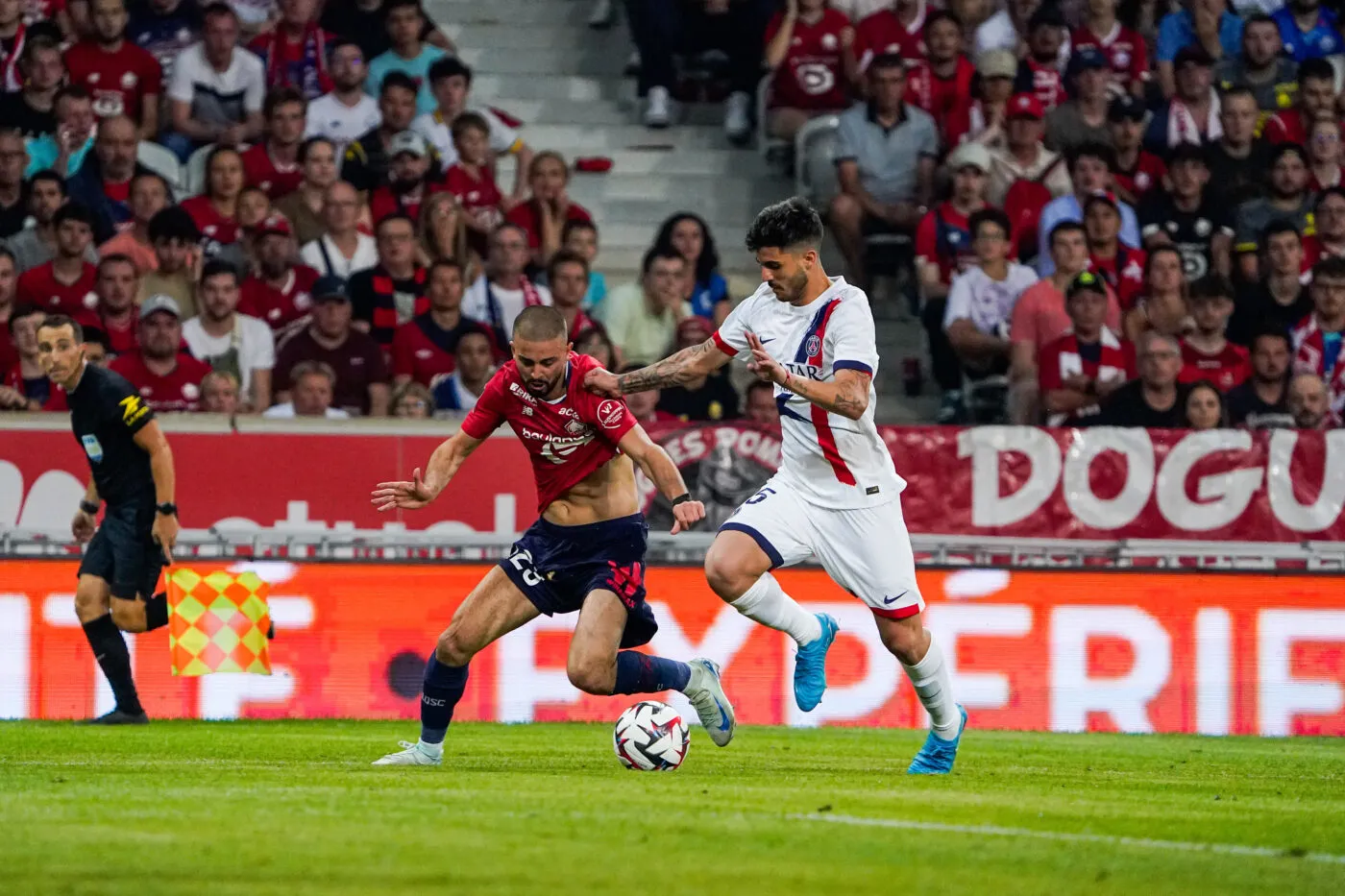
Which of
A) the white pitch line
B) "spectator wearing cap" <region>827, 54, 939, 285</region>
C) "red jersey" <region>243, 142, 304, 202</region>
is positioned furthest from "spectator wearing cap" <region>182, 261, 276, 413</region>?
the white pitch line

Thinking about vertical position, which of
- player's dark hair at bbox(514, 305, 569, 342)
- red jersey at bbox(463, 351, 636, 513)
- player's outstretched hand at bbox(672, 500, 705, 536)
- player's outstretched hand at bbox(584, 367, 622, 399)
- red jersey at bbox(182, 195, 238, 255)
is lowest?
player's outstretched hand at bbox(672, 500, 705, 536)

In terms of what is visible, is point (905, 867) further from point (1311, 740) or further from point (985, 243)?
point (985, 243)

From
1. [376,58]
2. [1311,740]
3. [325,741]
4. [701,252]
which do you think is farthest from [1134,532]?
[376,58]

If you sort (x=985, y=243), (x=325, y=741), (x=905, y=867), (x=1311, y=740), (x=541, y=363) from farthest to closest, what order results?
(x=985, y=243) → (x=1311, y=740) → (x=325, y=741) → (x=541, y=363) → (x=905, y=867)

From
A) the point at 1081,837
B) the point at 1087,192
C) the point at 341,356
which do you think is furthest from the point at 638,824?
the point at 1087,192

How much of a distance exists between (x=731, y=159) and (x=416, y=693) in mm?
7859

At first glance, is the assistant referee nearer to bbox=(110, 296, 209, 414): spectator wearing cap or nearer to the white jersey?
bbox=(110, 296, 209, 414): spectator wearing cap

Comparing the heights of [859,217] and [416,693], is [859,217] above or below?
above

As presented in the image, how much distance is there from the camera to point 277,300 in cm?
1597

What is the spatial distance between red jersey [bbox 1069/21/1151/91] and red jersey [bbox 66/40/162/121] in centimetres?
832

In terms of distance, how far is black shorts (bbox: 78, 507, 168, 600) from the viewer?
1220cm

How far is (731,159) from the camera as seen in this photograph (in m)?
19.8

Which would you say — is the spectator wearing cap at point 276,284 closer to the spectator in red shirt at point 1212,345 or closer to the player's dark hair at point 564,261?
the player's dark hair at point 564,261

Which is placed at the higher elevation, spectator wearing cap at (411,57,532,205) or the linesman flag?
spectator wearing cap at (411,57,532,205)
